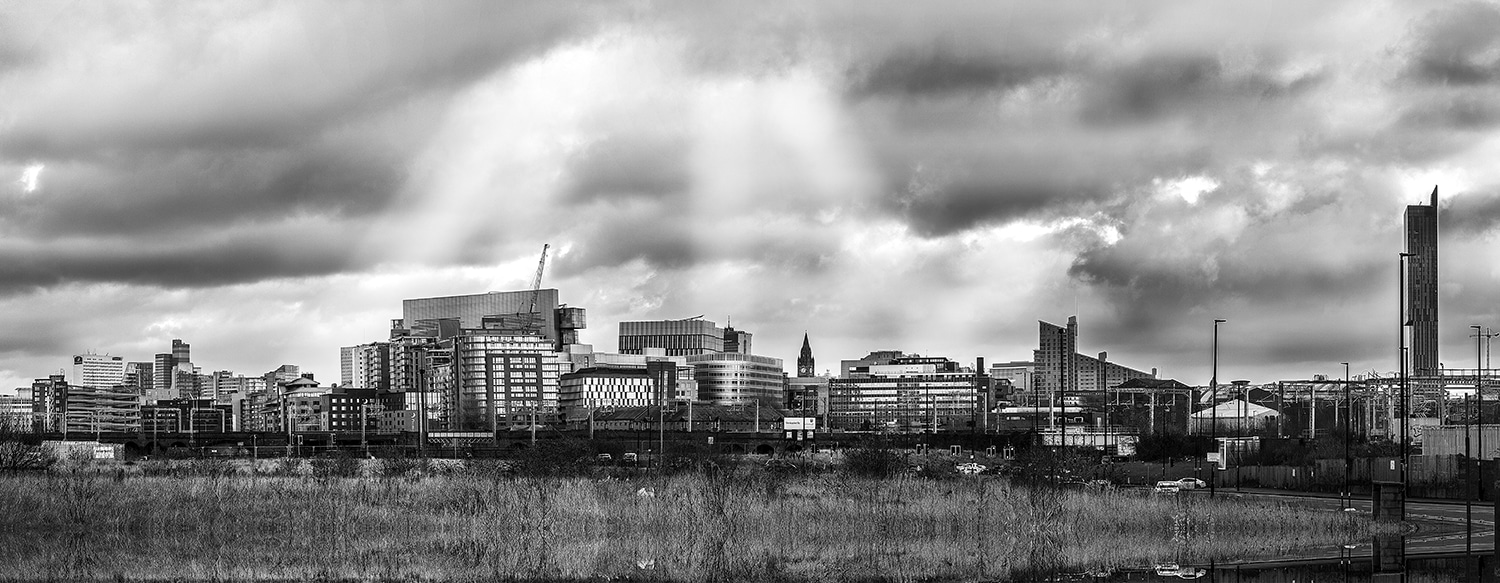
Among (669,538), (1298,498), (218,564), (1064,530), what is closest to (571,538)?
(669,538)

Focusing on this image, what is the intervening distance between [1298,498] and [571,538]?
32592 mm

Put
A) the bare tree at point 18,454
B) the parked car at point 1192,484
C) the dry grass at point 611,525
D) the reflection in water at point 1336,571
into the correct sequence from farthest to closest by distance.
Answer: the parked car at point 1192,484 < the bare tree at point 18,454 < the dry grass at point 611,525 < the reflection in water at point 1336,571

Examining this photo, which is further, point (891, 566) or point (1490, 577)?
point (891, 566)

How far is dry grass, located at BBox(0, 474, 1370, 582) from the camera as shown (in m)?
45.8

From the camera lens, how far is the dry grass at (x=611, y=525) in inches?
1804

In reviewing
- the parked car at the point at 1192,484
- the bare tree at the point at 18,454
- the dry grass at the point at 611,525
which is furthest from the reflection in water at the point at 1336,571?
the bare tree at the point at 18,454

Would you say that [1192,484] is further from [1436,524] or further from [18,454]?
[18,454]

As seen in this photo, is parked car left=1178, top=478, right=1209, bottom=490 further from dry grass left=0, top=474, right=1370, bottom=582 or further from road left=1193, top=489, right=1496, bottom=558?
dry grass left=0, top=474, right=1370, bottom=582

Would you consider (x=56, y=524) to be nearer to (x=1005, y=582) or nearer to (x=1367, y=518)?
(x=1005, y=582)

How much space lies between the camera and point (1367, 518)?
56.5 metres

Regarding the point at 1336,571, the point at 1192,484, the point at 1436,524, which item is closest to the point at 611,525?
the point at 1336,571

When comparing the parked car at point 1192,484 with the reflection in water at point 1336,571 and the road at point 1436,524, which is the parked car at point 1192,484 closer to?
the road at point 1436,524

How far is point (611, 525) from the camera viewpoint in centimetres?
5703

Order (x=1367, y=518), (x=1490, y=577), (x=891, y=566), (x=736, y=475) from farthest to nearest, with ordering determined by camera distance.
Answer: (x=736, y=475), (x=1367, y=518), (x=891, y=566), (x=1490, y=577)
